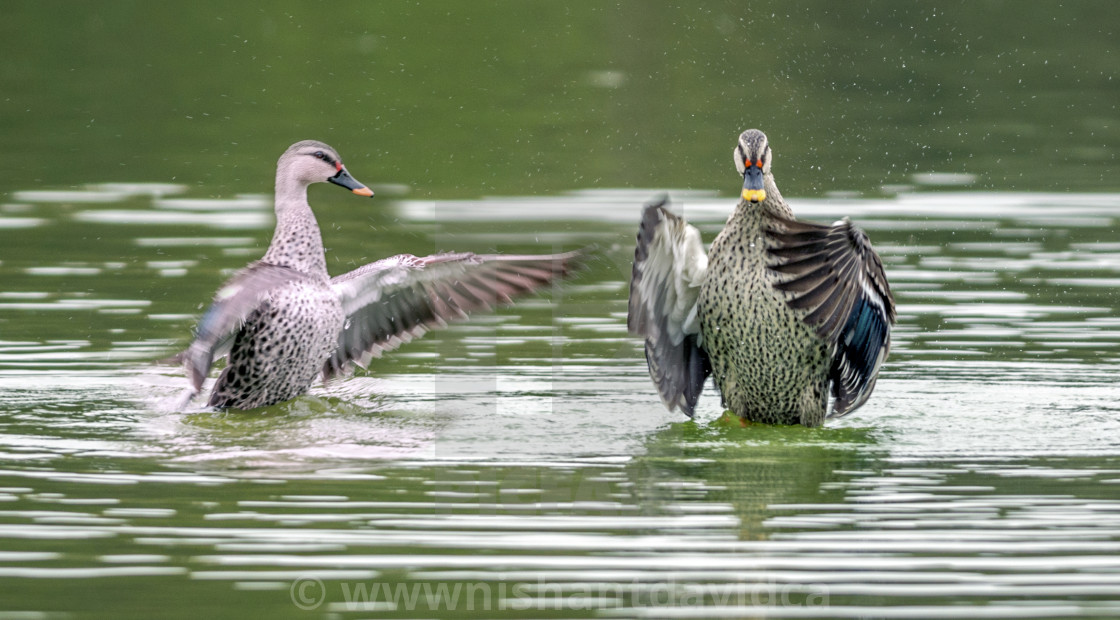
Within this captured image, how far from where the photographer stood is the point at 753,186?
8.60 m

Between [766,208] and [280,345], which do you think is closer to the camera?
[766,208]

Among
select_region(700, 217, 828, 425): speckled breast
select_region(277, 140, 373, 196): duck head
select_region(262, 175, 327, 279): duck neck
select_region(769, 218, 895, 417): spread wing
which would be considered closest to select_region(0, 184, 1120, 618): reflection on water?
select_region(700, 217, 828, 425): speckled breast

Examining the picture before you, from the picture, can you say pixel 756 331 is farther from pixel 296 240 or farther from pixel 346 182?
pixel 346 182

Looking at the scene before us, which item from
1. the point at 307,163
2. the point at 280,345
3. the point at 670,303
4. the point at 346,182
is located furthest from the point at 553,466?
the point at 346,182

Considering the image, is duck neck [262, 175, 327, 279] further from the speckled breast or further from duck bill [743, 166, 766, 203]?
duck bill [743, 166, 766, 203]

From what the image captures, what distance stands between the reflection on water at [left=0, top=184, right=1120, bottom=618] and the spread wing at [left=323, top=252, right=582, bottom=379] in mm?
264

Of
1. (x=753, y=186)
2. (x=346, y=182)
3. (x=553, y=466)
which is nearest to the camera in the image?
(x=553, y=466)

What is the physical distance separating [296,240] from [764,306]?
2460mm

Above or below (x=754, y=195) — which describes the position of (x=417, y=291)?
below

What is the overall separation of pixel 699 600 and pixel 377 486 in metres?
1.94

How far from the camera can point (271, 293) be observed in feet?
30.1

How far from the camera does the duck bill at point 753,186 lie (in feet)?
27.9

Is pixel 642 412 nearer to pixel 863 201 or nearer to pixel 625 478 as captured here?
pixel 625 478

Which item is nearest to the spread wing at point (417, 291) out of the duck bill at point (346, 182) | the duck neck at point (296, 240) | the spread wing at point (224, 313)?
the duck neck at point (296, 240)
